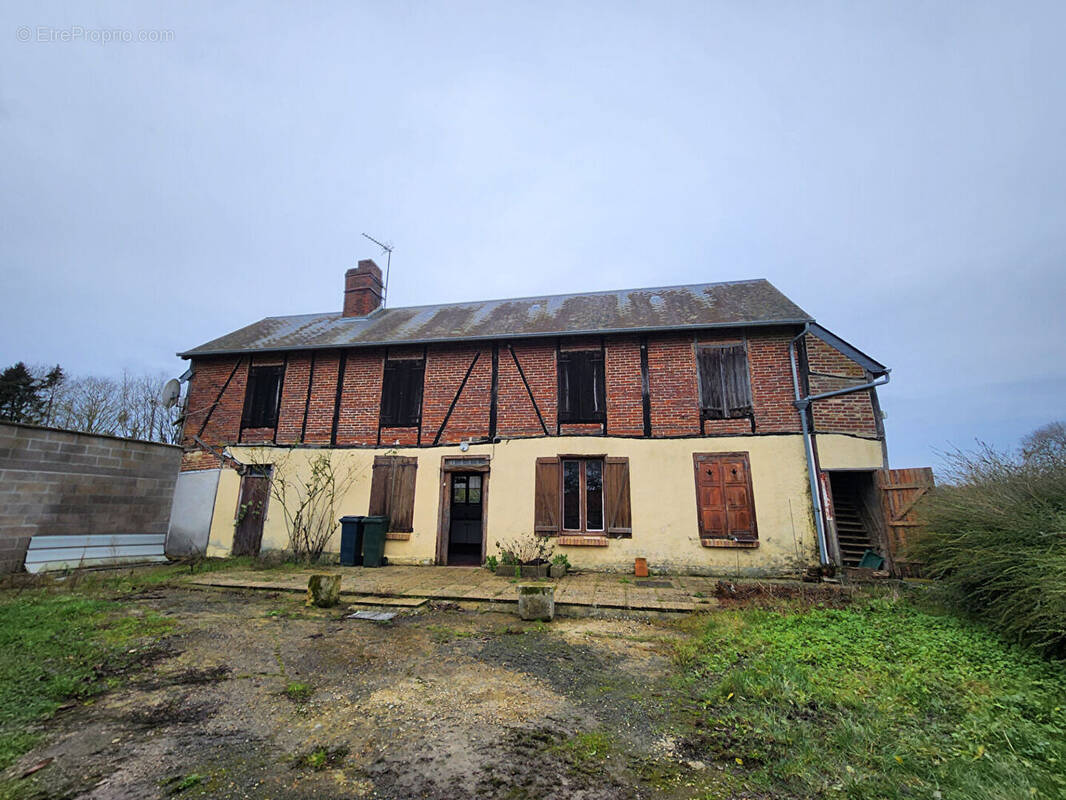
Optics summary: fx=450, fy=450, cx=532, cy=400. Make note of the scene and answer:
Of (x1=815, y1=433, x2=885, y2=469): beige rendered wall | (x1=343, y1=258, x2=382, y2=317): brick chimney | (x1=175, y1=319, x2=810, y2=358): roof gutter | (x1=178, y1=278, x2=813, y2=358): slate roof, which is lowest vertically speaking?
(x1=815, y1=433, x2=885, y2=469): beige rendered wall

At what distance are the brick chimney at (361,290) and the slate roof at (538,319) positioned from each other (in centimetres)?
36

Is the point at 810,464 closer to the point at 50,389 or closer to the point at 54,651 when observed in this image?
the point at 54,651

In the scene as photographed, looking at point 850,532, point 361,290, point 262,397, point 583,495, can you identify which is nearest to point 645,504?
point 583,495

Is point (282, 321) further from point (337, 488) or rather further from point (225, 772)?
point (225, 772)

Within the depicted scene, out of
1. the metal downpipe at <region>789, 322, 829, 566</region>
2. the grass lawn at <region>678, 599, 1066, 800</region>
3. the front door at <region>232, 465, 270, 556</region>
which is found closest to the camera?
the grass lawn at <region>678, 599, 1066, 800</region>

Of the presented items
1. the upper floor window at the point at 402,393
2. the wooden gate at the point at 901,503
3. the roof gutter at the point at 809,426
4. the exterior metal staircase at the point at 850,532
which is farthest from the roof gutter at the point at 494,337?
the exterior metal staircase at the point at 850,532

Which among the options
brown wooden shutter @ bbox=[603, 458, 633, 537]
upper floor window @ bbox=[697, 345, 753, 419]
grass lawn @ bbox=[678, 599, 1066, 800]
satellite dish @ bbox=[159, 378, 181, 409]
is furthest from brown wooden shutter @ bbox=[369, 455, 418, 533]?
grass lawn @ bbox=[678, 599, 1066, 800]

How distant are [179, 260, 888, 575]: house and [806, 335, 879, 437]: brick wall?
32mm

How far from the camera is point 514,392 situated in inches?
377

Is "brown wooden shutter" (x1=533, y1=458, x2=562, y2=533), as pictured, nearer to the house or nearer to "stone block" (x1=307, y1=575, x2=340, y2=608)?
the house

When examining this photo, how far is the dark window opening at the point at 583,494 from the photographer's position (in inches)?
343

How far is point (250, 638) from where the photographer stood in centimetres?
451

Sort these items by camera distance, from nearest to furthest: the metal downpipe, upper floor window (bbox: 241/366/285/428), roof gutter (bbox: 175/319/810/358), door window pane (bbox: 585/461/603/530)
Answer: the metal downpipe < door window pane (bbox: 585/461/603/530) < roof gutter (bbox: 175/319/810/358) < upper floor window (bbox: 241/366/285/428)

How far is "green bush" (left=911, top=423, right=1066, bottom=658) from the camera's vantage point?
355 cm
